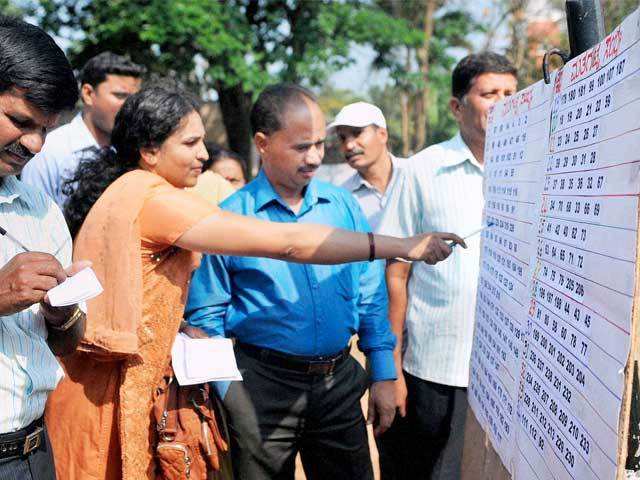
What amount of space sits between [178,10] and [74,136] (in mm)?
6874

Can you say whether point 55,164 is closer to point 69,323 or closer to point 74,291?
point 69,323

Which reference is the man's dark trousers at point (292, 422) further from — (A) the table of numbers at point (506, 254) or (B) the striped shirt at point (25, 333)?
(B) the striped shirt at point (25, 333)

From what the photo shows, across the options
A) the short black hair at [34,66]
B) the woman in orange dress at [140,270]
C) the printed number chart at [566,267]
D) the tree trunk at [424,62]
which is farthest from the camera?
the tree trunk at [424,62]

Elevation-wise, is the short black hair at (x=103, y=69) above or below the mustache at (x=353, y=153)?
above

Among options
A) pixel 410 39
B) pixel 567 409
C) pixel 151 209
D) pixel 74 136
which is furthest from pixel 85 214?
pixel 410 39

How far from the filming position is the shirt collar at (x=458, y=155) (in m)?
2.99

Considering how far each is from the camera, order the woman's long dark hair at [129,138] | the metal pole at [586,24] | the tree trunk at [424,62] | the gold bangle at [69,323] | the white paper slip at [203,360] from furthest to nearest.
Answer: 1. the tree trunk at [424,62]
2. the woman's long dark hair at [129,138]
3. the white paper slip at [203,360]
4. the gold bangle at [69,323]
5. the metal pole at [586,24]

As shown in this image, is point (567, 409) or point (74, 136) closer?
point (567, 409)

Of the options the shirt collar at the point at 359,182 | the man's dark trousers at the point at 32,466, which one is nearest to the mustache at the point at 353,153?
the shirt collar at the point at 359,182

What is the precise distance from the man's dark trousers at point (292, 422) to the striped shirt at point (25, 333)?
0.87 meters

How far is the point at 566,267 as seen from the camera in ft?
4.52

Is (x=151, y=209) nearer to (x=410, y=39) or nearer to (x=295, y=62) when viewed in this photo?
(x=295, y=62)

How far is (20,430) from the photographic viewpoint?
176 cm

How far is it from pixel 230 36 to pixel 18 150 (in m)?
9.76
